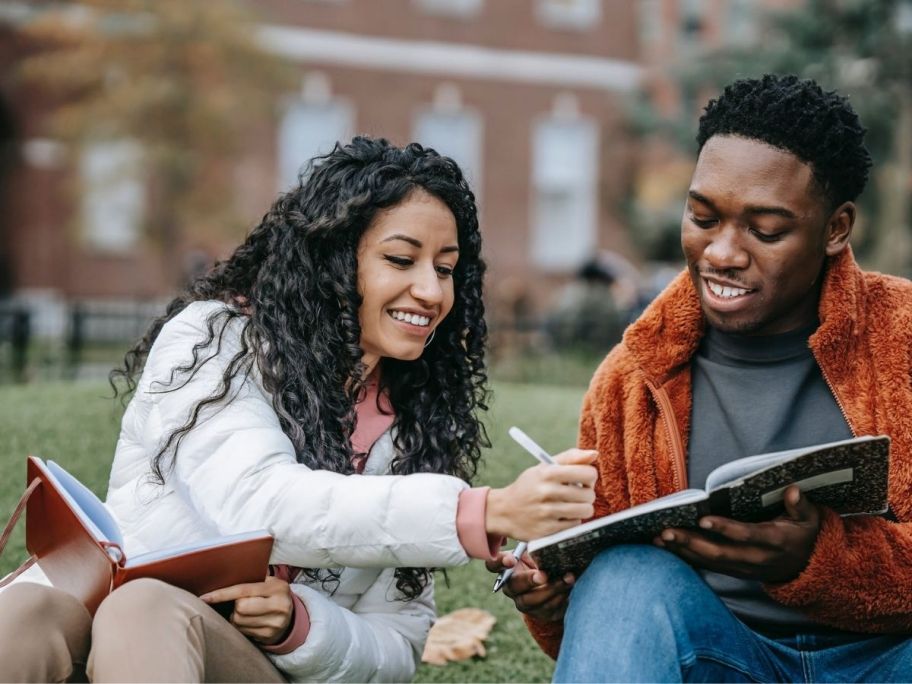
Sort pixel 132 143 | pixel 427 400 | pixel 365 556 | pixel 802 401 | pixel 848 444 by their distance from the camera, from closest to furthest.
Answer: pixel 848 444, pixel 365 556, pixel 802 401, pixel 427 400, pixel 132 143

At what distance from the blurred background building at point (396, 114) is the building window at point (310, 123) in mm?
41

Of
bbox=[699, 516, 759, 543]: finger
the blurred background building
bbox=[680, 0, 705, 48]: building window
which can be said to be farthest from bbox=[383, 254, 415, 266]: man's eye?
bbox=[680, 0, 705, 48]: building window

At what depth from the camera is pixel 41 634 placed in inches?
83.0

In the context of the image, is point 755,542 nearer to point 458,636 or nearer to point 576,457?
point 576,457

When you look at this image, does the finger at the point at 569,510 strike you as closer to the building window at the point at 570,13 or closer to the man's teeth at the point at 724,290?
the man's teeth at the point at 724,290

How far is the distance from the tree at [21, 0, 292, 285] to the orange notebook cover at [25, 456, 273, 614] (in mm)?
13419

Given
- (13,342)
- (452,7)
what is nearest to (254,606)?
(13,342)

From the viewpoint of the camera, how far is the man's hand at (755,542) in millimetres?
2104

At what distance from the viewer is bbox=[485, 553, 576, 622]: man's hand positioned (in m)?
2.38

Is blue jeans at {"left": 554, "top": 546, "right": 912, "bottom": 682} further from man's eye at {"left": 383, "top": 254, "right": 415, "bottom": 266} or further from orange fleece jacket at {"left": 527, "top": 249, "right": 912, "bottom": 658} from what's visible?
man's eye at {"left": 383, "top": 254, "right": 415, "bottom": 266}

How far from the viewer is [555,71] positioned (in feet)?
67.8

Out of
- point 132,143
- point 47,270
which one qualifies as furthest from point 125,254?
point 132,143

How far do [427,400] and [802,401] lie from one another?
2.73ft

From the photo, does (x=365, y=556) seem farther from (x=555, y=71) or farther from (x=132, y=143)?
(x=555, y=71)
